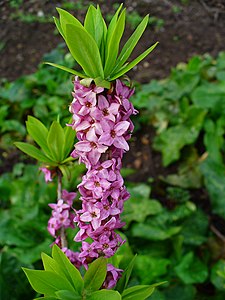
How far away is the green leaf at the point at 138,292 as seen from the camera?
1253 mm

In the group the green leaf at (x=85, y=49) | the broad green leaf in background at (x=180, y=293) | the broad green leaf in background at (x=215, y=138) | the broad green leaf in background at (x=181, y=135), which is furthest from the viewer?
the broad green leaf in background at (x=181, y=135)

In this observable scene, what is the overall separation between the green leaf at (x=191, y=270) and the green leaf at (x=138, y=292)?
4.38ft

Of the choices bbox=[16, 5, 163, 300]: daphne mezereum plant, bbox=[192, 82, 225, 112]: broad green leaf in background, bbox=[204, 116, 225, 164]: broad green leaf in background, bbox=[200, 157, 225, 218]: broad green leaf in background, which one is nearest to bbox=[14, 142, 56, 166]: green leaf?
bbox=[16, 5, 163, 300]: daphne mezereum plant

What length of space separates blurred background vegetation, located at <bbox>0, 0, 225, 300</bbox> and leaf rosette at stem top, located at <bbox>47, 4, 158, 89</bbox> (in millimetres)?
547

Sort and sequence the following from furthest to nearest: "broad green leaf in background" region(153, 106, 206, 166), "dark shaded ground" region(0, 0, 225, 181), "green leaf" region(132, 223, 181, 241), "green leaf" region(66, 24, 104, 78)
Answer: "dark shaded ground" region(0, 0, 225, 181) < "broad green leaf in background" region(153, 106, 206, 166) < "green leaf" region(132, 223, 181, 241) < "green leaf" region(66, 24, 104, 78)

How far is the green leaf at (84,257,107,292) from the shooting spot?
47.3 inches

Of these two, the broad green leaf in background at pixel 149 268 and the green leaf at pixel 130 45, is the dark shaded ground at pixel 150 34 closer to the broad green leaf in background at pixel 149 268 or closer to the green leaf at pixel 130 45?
the broad green leaf in background at pixel 149 268

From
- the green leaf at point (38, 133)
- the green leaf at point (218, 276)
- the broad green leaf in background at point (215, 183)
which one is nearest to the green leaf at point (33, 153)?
the green leaf at point (38, 133)

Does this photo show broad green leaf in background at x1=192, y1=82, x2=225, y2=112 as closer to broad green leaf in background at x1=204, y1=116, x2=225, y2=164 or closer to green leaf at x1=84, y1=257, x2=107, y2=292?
broad green leaf in background at x1=204, y1=116, x2=225, y2=164

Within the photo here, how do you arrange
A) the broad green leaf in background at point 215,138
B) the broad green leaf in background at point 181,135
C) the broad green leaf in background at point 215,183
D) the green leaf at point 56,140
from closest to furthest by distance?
the green leaf at point 56,140 < the broad green leaf in background at point 215,183 < the broad green leaf in background at point 215,138 < the broad green leaf in background at point 181,135

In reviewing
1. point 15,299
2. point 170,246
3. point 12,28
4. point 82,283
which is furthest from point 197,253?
point 12,28

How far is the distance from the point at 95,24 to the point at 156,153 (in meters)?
2.72

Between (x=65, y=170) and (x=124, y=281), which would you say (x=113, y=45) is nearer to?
(x=65, y=170)

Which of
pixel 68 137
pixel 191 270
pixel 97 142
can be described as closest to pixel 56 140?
pixel 68 137
